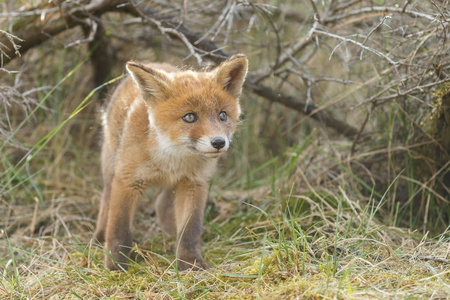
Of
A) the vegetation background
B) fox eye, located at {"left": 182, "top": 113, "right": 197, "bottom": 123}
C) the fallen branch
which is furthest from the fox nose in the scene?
the fallen branch

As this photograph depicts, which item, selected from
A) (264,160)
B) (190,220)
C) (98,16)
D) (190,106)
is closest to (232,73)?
(190,106)

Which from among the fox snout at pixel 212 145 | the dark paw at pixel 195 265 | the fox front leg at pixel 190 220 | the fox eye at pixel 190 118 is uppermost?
the fox eye at pixel 190 118

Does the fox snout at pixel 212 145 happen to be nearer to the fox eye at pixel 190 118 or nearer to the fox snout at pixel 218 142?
the fox snout at pixel 218 142

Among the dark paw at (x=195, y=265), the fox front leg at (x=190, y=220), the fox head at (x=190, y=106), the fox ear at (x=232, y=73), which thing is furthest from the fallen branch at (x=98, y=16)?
the dark paw at (x=195, y=265)

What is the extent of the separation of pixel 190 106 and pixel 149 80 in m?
0.34

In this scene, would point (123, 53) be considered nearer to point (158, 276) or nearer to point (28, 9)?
point (28, 9)

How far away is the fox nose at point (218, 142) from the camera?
2.92 m

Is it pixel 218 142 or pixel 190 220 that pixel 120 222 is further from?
pixel 218 142

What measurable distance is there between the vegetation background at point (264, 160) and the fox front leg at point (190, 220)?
16 centimetres

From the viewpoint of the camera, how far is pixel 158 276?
285 centimetres

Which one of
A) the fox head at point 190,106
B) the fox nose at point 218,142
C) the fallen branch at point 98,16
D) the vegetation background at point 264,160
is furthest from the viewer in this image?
the fallen branch at point 98,16

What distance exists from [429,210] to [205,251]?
196cm

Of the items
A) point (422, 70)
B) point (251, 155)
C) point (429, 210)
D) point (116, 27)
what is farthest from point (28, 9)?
point (429, 210)

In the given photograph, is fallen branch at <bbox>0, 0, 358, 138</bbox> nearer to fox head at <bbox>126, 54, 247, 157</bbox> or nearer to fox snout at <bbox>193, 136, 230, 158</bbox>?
fox head at <bbox>126, 54, 247, 157</bbox>
